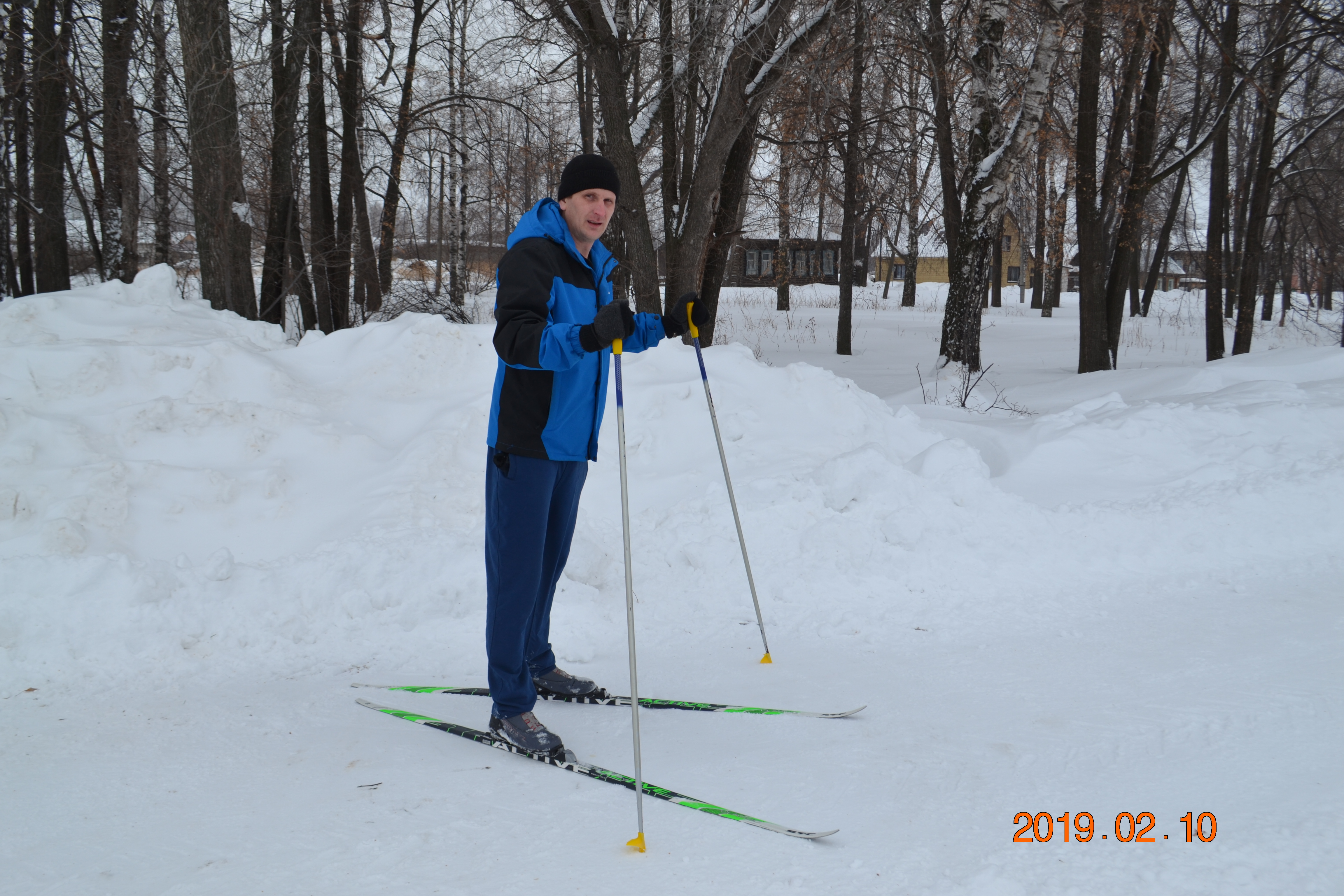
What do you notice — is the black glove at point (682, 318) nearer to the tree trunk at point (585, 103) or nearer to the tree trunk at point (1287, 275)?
the tree trunk at point (585, 103)

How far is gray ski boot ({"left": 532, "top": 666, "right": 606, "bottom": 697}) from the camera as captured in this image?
360cm

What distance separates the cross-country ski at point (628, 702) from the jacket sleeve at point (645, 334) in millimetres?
1524

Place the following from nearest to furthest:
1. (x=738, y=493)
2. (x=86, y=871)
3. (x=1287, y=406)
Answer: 1. (x=86, y=871)
2. (x=738, y=493)
3. (x=1287, y=406)

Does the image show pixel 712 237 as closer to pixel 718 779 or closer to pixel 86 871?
pixel 718 779

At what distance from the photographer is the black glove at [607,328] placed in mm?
2709

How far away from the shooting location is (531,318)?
2867mm

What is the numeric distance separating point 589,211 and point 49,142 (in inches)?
431

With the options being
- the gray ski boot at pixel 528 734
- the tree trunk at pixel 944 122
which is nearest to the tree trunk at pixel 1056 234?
the tree trunk at pixel 944 122

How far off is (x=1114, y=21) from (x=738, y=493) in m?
9.53

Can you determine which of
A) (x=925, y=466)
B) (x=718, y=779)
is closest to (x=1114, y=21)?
(x=925, y=466)

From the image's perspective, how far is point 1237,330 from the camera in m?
14.8

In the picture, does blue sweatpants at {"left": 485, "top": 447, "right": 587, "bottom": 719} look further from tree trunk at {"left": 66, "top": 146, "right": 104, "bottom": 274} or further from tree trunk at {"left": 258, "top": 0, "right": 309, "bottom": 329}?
tree trunk at {"left": 66, "top": 146, "right": 104, "bottom": 274}

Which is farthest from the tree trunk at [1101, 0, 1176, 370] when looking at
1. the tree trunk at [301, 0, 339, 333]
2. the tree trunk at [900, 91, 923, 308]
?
the tree trunk at [301, 0, 339, 333]

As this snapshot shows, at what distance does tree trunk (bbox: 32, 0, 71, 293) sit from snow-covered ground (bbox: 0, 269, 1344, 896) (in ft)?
14.9
